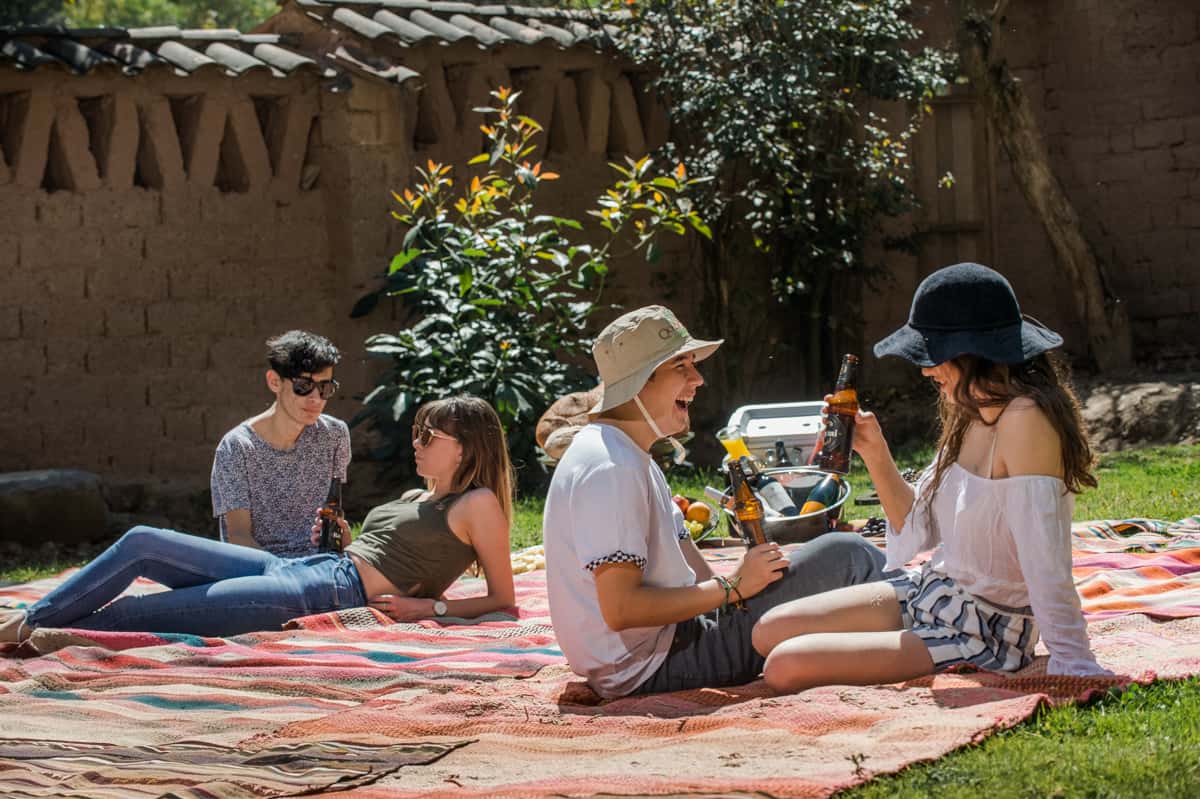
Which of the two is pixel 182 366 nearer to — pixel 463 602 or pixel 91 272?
pixel 91 272

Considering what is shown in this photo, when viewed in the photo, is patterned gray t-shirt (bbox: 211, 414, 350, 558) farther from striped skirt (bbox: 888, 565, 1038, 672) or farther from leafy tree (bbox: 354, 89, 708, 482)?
leafy tree (bbox: 354, 89, 708, 482)

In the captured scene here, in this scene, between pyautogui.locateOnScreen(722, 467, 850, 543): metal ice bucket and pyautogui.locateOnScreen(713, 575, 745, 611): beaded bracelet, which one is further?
pyautogui.locateOnScreen(722, 467, 850, 543): metal ice bucket

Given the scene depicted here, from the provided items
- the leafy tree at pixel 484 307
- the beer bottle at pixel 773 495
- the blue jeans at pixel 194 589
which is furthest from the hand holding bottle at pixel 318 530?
the leafy tree at pixel 484 307

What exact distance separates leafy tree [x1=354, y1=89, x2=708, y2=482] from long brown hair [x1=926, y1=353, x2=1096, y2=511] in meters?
5.33

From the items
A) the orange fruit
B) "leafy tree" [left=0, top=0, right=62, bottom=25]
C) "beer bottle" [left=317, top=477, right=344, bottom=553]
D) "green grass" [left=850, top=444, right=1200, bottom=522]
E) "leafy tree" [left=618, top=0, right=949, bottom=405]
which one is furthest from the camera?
"leafy tree" [left=0, top=0, right=62, bottom=25]

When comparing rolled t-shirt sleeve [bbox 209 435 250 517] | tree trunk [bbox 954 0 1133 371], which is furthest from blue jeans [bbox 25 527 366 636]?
tree trunk [bbox 954 0 1133 371]

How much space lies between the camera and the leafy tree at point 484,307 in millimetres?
9609

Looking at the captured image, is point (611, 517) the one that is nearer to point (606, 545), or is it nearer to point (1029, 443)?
point (606, 545)

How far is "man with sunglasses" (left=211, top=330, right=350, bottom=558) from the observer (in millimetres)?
5957

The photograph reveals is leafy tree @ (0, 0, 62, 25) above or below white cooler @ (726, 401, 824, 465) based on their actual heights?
above

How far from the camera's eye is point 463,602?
5660mm

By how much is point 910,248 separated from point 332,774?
8824 mm

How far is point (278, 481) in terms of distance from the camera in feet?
19.9

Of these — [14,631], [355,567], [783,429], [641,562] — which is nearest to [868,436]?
[641,562]
